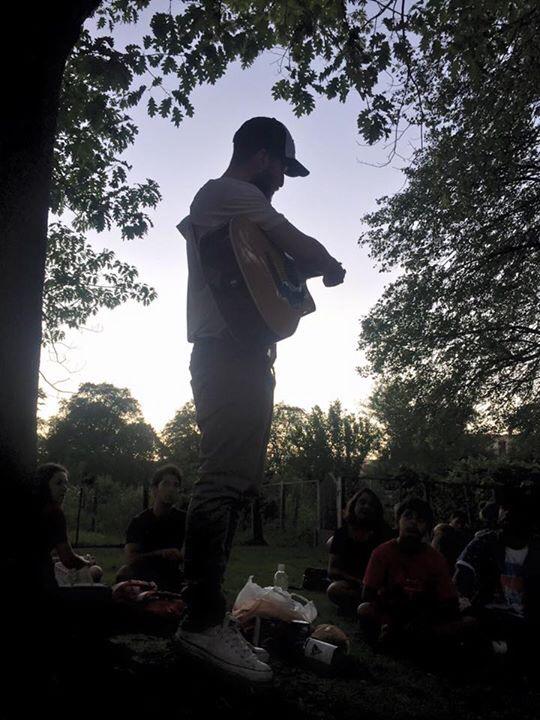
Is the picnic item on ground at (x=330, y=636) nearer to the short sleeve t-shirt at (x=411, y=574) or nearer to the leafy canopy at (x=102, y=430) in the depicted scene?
the short sleeve t-shirt at (x=411, y=574)

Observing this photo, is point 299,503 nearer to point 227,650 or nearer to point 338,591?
point 338,591

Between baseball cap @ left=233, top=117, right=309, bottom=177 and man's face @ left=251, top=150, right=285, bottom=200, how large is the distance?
0.03m

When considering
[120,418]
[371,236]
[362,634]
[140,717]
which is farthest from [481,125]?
[120,418]

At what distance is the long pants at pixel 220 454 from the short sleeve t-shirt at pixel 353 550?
4.47m

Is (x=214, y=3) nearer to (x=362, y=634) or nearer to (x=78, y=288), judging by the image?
(x=362, y=634)

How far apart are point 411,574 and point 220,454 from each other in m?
2.93

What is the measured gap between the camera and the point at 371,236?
1809 cm

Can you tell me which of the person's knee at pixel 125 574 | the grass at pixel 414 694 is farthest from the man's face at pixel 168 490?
the grass at pixel 414 694

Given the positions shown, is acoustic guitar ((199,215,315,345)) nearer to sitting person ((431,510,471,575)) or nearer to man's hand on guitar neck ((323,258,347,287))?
man's hand on guitar neck ((323,258,347,287))

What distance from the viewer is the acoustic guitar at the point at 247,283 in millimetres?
2475

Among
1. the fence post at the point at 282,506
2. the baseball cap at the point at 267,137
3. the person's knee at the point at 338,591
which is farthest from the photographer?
the fence post at the point at 282,506

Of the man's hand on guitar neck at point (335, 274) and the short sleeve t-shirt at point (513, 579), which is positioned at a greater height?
the man's hand on guitar neck at point (335, 274)

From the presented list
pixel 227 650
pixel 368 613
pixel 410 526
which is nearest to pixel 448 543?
pixel 410 526

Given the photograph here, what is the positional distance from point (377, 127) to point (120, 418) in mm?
58680
